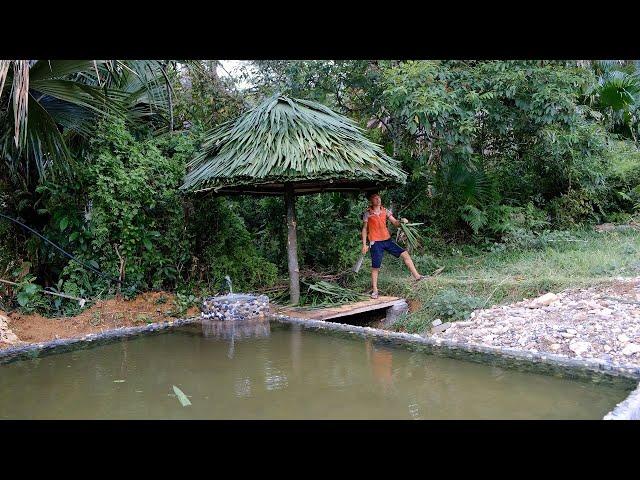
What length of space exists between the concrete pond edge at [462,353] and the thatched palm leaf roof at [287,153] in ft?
5.72

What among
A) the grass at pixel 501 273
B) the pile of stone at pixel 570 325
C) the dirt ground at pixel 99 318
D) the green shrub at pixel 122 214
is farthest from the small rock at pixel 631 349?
the green shrub at pixel 122 214

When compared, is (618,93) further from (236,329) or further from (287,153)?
(236,329)

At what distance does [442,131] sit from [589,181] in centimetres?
380

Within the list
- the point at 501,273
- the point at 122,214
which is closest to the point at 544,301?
the point at 501,273

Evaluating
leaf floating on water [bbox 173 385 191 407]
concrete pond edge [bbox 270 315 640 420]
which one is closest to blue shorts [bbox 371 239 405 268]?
concrete pond edge [bbox 270 315 640 420]

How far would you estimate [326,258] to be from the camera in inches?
340

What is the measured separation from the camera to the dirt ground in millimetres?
5785

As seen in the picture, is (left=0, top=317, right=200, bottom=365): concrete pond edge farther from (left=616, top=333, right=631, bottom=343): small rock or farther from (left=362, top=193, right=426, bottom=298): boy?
(left=616, top=333, right=631, bottom=343): small rock

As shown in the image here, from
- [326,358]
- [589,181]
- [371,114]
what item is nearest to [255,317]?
[326,358]

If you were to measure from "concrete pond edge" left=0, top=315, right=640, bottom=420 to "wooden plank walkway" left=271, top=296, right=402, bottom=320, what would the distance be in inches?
11.6

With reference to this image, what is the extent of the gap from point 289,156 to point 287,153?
69 mm

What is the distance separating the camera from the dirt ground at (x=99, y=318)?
5785mm
